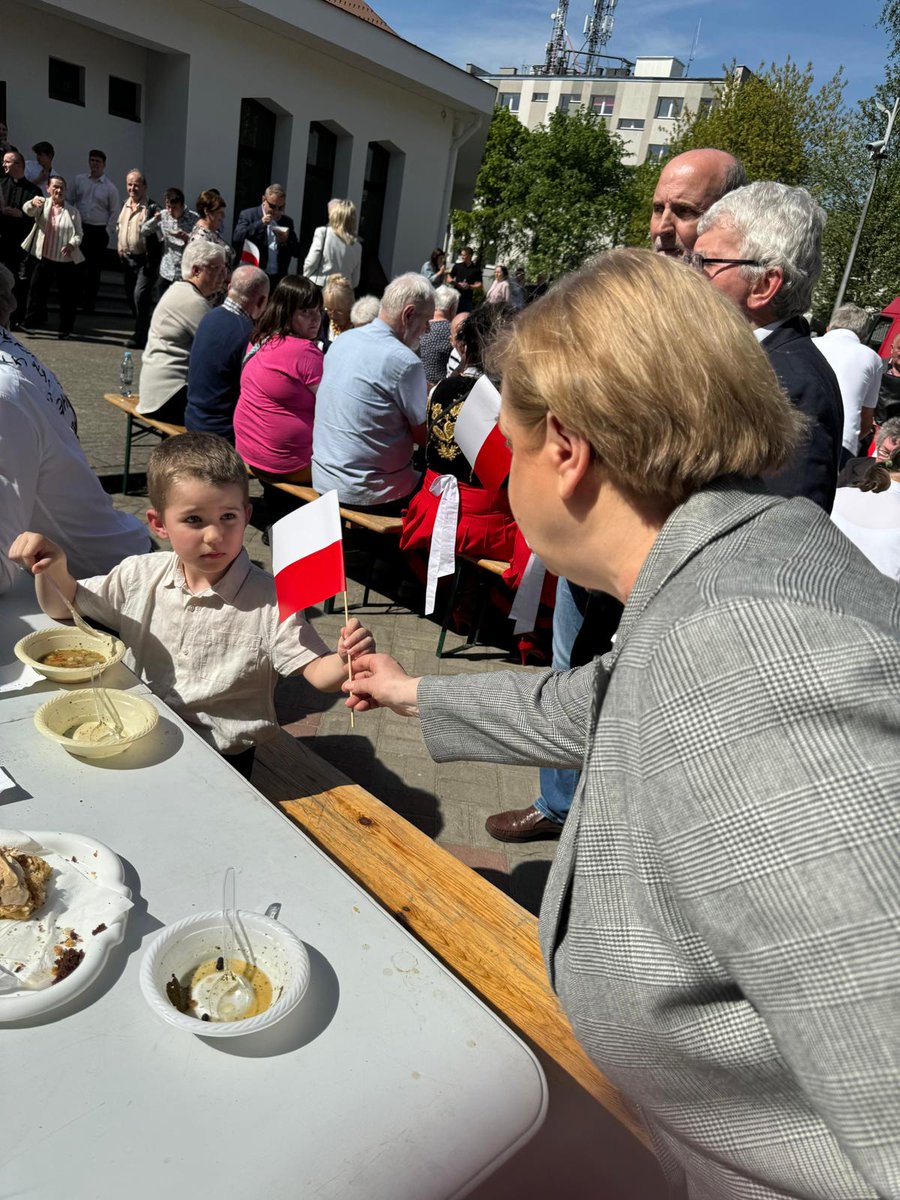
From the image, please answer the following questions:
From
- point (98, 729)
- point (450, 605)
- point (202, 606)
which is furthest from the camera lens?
point (450, 605)

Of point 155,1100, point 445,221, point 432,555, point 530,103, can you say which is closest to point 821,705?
point 155,1100

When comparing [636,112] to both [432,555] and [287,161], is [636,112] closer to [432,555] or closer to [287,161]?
[287,161]

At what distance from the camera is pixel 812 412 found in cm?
222

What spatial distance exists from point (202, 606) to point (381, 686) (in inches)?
29.1

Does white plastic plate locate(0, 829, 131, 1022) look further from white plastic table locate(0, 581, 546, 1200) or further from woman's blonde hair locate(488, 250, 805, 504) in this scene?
woman's blonde hair locate(488, 250, 805, 504)

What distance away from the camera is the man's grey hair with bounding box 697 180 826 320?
239 centimetres

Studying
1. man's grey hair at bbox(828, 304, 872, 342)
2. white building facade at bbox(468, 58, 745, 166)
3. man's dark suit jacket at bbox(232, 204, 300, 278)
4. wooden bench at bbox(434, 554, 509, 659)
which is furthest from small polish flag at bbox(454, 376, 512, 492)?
white building facade at bbox(468, 58, 745, 166)

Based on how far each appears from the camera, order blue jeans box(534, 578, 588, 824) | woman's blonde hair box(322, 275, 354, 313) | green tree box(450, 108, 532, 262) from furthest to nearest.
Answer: green tree box(450, 108, 532, 262) < woman's blonde hair box(322, 275, 354, 313) < blue jeans box(534, 578, 588, 824)

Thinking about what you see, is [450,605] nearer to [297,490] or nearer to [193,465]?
[297,490]

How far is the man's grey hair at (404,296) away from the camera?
4.96 metres

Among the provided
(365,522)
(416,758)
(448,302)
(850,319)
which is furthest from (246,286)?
(850,319)

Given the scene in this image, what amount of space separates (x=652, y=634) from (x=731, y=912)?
305 millimetres

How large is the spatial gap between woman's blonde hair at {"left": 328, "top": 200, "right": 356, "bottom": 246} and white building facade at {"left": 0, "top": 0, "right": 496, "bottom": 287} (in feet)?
19.5

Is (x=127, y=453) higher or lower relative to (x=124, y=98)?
lower
